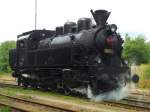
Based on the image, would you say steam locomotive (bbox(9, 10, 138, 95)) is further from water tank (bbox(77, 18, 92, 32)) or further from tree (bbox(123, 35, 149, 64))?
tree (bbox(123, 35, 149, 64))

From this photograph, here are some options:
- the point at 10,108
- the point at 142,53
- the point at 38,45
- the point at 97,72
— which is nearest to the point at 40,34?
the point at 38,45

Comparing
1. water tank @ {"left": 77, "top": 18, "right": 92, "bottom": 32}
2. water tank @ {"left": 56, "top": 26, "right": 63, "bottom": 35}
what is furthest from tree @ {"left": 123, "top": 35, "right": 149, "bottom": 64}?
water tank @ {"left": 77, "top": 18, "right": 92, "bottom": 32}

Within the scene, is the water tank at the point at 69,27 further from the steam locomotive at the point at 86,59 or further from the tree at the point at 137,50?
the tree at the point at 137,50

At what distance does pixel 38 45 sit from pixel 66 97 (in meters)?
5.56

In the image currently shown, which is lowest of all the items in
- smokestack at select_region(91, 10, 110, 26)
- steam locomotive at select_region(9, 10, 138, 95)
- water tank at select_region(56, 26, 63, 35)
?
steam locomotive at select_region(9, 10, 138, 95)

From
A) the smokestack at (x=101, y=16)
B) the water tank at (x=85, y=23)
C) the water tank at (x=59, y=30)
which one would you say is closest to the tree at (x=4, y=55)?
the water tank at (x=59, y=30)

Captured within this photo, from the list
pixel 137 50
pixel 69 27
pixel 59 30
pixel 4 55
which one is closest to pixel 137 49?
pixel 137 50

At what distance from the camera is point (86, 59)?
691 inches

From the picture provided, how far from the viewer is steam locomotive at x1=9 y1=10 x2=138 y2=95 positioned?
1727 cm

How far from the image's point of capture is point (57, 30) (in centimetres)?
2209

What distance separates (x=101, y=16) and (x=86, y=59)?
201 centimetres

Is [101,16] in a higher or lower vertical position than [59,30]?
higher

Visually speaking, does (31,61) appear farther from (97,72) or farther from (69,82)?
(97,72)

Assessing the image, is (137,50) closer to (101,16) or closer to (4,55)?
(4,55)
